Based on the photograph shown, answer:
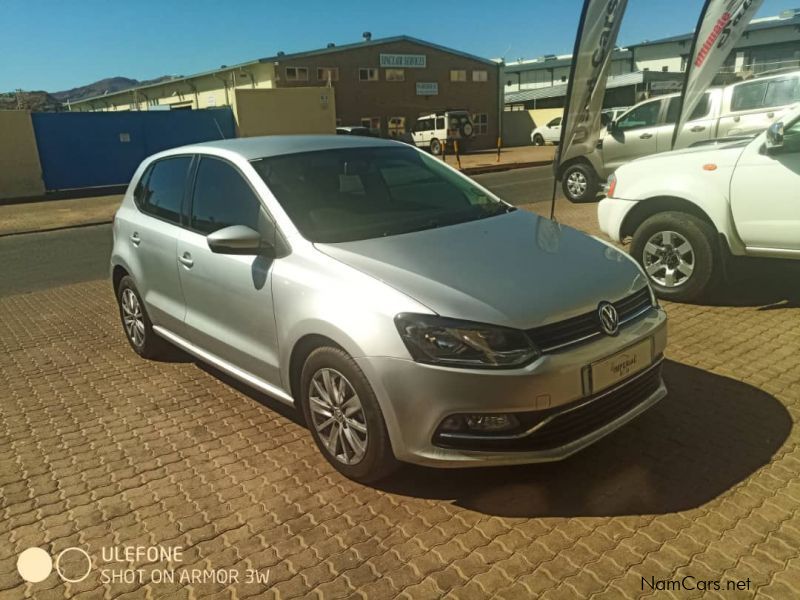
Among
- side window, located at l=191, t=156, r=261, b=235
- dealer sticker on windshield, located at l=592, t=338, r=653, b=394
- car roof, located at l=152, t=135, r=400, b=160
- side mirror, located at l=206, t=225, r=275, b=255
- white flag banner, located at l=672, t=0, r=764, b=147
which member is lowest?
dealer sticker on windshield, located at l=592, t=338, r=653, b=394

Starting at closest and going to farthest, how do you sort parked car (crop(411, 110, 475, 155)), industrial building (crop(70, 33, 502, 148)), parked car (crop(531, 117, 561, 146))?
parked car (crop(411, 110, 475, 155)) → industrial building (crop(70, 33, 502, 148)) → parked car (crop(531, 117, 561, 146))

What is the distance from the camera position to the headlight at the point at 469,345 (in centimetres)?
258

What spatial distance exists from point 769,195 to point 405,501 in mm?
3845

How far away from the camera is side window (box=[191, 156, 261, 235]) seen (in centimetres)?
356

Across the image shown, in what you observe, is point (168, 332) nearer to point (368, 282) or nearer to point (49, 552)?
point (49, 552)

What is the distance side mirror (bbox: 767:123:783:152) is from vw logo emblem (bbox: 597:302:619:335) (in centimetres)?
291

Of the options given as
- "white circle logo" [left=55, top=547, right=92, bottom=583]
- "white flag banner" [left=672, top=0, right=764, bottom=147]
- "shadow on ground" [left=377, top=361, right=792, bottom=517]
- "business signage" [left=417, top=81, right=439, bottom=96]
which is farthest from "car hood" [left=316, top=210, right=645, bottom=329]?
"business signage" [left=417, top=81, right=439, bottom=96]

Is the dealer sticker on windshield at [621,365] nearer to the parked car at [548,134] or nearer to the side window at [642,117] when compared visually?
the side window at [642,117]

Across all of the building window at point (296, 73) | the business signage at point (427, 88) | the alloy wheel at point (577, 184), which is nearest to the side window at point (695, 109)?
Answer: the alloy wheel at point (577, 184)

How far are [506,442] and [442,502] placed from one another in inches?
19.5

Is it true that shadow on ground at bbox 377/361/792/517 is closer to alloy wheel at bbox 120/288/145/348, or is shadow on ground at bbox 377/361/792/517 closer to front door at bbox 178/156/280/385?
front door at bbox 178/156/280/385

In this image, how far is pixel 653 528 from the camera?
2.65 metres

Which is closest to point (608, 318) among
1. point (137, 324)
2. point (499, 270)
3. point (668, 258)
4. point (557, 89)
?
point (499, 270)

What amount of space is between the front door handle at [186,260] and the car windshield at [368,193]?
0.74m
